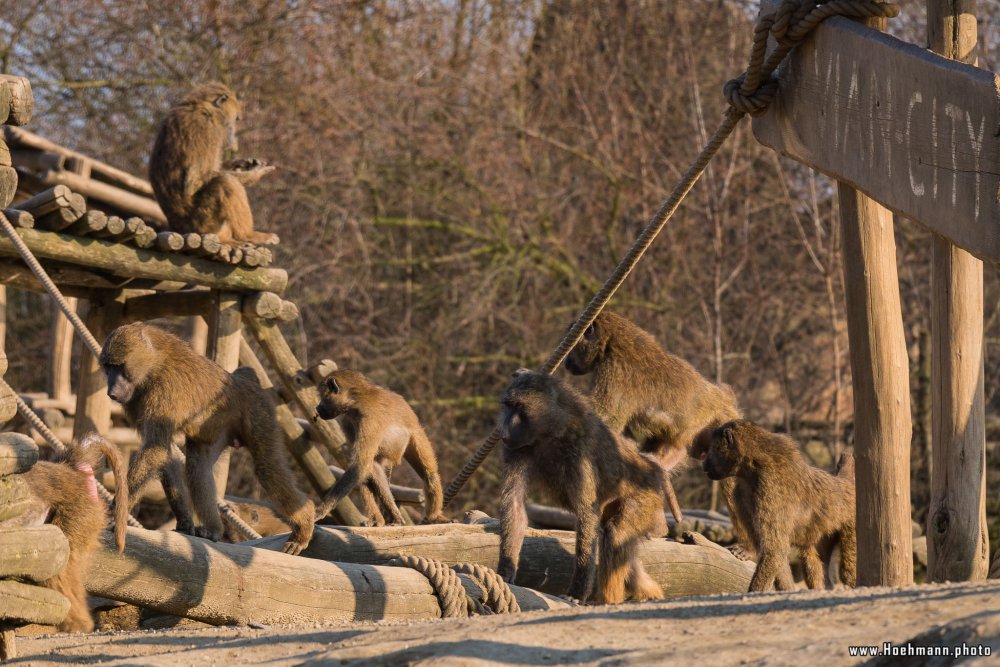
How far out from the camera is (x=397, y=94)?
1534 centimetres

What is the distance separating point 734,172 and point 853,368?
10161 millimetres

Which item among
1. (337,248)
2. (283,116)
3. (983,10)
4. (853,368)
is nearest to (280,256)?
(337,248)

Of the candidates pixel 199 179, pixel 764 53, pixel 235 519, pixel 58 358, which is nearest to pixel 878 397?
pixel 764 53

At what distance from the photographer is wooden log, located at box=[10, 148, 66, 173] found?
989 cm

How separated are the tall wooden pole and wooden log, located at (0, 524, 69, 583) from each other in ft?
9.71

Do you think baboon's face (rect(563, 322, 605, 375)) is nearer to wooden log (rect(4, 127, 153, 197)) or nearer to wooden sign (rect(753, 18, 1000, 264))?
wooden sign (rect(753, 18, 1000, 264))

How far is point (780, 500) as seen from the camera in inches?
231

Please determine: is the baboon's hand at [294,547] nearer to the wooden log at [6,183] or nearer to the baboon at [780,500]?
the baboon at [780,500]

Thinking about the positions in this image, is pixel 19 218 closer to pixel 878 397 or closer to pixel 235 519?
pixel 235 519

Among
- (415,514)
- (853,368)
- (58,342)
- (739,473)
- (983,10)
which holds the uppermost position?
(983,10)

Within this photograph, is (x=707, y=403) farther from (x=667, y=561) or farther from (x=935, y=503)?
(x=935, y=503)

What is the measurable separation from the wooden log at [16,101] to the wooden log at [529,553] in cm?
255

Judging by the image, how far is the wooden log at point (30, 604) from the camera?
436cm

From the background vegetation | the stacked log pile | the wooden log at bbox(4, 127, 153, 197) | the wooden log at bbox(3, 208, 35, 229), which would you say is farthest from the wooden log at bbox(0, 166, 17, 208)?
the background vegetation
